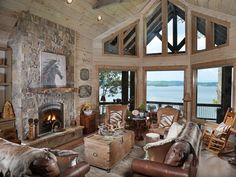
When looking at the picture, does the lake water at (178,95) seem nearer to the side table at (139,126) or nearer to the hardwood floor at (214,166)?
the side table at (139,126)

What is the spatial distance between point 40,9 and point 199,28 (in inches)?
198

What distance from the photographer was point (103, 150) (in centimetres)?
383

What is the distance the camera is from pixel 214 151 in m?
4.86

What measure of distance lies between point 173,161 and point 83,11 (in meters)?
4.71

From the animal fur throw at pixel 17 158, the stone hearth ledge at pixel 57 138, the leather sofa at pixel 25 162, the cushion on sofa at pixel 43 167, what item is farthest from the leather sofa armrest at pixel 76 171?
the stone hearth ledge at pixel 57 138

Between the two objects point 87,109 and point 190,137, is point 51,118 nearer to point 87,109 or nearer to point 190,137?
point 87,109

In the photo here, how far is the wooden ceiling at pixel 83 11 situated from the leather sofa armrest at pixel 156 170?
4.06m

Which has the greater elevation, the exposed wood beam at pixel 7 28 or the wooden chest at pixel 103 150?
the exposed wood beam at pixel 7 28

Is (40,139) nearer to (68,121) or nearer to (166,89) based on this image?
(68,121)

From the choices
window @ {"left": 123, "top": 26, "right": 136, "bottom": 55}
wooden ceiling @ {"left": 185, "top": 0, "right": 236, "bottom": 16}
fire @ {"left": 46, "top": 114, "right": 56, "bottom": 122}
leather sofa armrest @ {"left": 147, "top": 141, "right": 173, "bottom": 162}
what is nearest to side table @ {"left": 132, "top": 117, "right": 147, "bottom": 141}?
fire @ {"left": 46, "top": 114, "right": 56, "bottom": 122}

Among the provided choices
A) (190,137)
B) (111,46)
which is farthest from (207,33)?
(190,137)

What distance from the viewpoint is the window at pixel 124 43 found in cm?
770

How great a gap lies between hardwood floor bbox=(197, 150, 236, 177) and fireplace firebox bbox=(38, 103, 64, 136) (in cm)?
382

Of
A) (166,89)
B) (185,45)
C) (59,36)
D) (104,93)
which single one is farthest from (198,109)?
(59,36)
